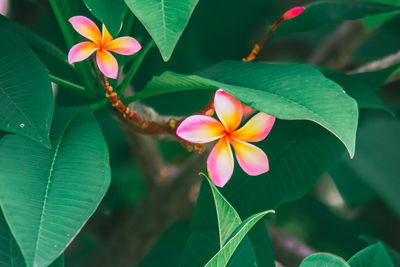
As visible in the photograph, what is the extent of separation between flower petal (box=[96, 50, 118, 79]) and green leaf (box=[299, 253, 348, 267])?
0.76 ft

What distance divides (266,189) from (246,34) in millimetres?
859

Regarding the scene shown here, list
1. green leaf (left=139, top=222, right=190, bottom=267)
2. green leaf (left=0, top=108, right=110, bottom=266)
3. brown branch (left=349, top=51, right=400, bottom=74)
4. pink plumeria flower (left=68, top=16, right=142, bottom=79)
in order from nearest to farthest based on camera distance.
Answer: green leaf (left=0, top=108, right=110, bottom=266) < pink plumeria flower (left=68, top=16, right=142, bottom=79) < brown branch (left=349, top=51, right=400, bottom=74) < green leaf (left=139, top=222, right=190, bottom=267)

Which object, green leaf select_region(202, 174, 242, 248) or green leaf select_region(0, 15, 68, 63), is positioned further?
green leaf select_region(0, 15, 68, 63)

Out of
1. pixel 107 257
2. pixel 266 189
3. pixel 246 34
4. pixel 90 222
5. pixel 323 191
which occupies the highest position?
pixel 266 189

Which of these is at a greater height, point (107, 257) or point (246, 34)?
point (246, 34)

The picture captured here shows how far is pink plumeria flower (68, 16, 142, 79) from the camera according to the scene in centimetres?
46

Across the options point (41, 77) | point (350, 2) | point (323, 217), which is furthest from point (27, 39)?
point (323, 217)

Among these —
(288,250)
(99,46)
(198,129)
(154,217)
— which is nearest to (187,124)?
(198,129)

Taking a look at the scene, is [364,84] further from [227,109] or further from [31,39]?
[31,39]

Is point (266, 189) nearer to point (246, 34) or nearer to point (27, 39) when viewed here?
point (27, 39)

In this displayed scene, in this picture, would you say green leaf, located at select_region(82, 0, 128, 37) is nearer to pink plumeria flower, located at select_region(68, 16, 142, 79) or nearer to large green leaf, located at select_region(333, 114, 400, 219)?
pink plumeria flower, located at select_region(68, 16, 142, 79)

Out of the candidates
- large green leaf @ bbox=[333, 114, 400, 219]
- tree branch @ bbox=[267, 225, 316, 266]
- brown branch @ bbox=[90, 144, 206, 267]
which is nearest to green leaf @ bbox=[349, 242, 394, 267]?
tree branch @ bbox=[267, 225, 316, 266]

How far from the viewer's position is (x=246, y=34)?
53.2 inches

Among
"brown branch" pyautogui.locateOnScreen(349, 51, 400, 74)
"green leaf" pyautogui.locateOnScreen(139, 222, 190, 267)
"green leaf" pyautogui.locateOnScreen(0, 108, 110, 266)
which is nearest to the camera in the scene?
"green leaf" pyautogui.locateOnScreen(0, 108, 110, 266)
